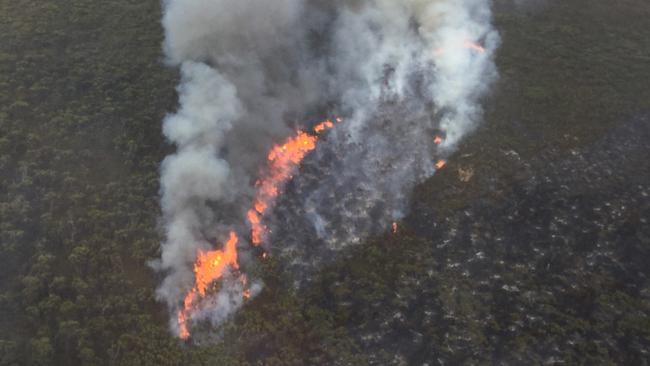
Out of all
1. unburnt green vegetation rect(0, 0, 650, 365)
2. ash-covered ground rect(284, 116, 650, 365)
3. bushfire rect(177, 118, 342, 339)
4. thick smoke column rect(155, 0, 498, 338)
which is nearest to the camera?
unburnt green vegetation rect(0, 0, 650, 365)

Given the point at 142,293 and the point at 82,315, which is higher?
the point at 142,293

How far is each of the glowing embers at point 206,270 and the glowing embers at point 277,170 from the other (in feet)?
4.68

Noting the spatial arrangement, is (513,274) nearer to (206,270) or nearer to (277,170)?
(277,170)

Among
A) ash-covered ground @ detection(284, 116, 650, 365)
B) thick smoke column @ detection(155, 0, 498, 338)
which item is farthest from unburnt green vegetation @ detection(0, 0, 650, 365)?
thick smoke column @ detection(155, 0, 498, 338)

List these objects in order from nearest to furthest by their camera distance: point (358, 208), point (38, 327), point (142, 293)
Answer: point (38, 327) < point (142, 293) < point (358, 208)

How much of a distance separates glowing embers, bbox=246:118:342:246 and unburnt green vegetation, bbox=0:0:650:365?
332 centimetres

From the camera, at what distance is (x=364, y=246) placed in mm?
27594

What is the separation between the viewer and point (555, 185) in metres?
31.5

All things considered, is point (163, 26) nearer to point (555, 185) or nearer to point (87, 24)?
point (87, 24)

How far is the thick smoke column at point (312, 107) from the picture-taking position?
27.4 metres

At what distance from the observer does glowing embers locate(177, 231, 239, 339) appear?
23625 millimetres

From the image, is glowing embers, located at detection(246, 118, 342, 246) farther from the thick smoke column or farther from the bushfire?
the thick smoke column

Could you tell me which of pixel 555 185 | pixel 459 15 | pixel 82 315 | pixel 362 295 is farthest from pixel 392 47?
pixel 82 315

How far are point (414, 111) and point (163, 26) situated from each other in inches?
818
